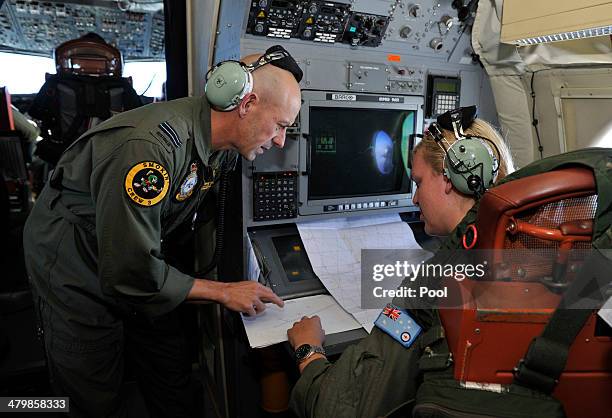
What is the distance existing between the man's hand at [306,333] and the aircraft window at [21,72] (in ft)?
11.7

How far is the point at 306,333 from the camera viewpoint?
1.25 m

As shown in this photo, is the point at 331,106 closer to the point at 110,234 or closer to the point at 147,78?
the point at 110,234

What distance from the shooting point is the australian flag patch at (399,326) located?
947 millimetres

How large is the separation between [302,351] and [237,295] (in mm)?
318

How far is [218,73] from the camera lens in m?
1.31

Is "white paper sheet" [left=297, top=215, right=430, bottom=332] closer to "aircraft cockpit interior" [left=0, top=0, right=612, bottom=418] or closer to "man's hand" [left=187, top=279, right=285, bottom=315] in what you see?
"aircraft cockpit interior" [left=0, top=0, right=612, bottom=418]

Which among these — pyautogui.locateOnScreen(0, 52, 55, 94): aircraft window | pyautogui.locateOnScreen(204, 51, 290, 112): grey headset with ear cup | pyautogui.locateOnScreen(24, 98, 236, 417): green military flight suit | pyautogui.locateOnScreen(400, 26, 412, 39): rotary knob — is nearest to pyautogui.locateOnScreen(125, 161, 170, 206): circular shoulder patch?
pyautogui.locateOnScreen(24, 98, 236, 417): green military flight suit

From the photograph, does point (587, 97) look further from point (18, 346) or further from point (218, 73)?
point (18, 346)

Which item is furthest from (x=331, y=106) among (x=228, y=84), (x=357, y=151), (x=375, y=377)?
(x=375, y=377)

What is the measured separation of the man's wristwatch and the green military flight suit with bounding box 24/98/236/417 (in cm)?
43

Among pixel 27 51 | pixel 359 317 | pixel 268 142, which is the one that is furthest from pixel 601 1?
pixel 27 51

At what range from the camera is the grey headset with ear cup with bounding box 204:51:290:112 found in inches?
51.4

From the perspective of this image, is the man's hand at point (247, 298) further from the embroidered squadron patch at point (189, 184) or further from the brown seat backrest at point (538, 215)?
the brown seat backrest at point (538, 215)

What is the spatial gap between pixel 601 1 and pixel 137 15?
3.24 m
